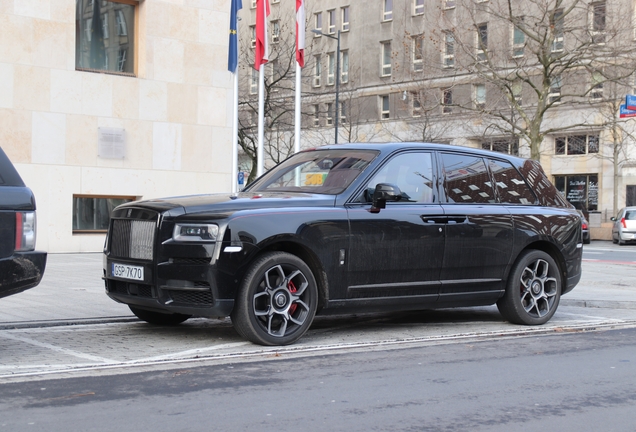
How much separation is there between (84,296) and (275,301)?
15.0 ft

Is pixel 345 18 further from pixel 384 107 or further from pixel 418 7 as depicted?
pixel 384 107

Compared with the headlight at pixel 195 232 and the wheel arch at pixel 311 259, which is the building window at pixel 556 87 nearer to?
the wheel arch at pixel 311 259

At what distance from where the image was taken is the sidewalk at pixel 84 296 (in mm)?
9398

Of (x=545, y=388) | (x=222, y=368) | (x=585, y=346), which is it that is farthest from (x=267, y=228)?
(x=585, y=346)

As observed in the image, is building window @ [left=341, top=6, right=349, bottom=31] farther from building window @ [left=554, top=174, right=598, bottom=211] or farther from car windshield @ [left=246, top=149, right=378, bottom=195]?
car windshield @ [left=246, top=149, right=378, bottom=195]

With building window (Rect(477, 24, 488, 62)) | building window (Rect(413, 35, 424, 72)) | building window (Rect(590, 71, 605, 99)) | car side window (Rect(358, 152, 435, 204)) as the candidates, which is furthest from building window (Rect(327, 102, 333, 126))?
car side window (Rect(358, 152, 435, 204))

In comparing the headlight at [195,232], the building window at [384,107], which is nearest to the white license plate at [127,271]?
the headlight at [195,232]

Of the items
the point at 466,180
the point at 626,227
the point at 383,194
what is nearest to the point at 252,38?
the point at 626,227

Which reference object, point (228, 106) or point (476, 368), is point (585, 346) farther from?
A: point (228, 106)

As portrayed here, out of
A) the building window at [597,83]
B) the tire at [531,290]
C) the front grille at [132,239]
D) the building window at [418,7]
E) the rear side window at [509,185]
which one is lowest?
the tire at [531,290]

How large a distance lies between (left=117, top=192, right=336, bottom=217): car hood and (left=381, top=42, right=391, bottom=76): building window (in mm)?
52084

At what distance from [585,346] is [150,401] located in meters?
4.32

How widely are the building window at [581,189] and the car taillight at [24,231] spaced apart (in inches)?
1823

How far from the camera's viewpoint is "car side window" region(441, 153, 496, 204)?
885cm
